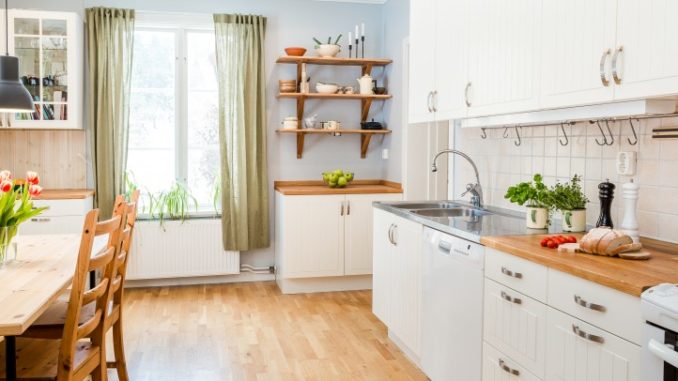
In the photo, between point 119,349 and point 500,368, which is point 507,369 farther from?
point 119,349

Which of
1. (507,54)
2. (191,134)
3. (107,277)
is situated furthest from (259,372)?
(191,134)

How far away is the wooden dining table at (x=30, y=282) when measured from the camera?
5.90ft

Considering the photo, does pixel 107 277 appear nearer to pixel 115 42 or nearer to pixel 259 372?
pixel 259 372

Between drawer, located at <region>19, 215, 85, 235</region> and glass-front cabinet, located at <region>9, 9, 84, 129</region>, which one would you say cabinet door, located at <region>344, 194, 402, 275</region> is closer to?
drawer, located at <region>19, 215, 85, 235</region>

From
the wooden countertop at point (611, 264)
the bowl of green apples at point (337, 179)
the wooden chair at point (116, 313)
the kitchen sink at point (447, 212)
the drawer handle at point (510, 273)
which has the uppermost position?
the bowl of green apples at point (337, 179)

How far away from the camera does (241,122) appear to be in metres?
5.18

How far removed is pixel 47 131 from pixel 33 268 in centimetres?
292

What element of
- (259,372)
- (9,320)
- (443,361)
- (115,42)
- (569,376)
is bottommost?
(259,372)

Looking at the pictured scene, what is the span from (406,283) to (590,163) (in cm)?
121

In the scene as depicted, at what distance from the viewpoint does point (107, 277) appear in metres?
2.36

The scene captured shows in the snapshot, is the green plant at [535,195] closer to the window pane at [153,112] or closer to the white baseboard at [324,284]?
the white baseboard at [324,284]

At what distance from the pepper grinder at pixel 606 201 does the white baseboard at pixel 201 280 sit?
11.8 ft

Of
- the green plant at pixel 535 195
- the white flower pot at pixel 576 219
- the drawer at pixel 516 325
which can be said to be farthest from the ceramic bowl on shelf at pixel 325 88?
the drawer at pixel 516 325

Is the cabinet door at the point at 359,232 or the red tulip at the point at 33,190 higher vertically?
the red tulip at the point at 33,190
